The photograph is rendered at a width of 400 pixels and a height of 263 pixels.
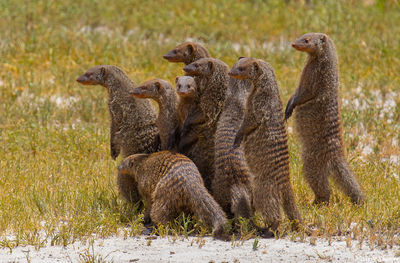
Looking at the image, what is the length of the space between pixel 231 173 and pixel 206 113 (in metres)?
0.61

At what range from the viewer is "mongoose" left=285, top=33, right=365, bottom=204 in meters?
5.06

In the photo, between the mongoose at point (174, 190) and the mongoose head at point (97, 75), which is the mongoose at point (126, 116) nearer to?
the mongoose head at point (97, 75)

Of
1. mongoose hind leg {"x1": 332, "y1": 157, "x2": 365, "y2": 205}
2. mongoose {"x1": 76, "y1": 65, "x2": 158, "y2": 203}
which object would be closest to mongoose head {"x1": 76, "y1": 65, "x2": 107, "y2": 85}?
mongoose {"x1": 76, "y1": 65, "x2": 158, "y2": 203}

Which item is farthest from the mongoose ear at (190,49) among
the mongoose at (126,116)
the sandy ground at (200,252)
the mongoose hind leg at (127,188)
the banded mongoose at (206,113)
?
the sandy ground at (200,252)

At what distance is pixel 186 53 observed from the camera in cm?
546

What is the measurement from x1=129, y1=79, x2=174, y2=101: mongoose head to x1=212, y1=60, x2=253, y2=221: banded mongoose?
633mm

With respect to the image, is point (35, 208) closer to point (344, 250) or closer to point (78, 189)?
point (78, 189)

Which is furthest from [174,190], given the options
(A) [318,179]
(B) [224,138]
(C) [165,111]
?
(A) [318,179]

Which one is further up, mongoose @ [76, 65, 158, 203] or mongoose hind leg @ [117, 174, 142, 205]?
mongoose @ [76, 65, 158, 203]

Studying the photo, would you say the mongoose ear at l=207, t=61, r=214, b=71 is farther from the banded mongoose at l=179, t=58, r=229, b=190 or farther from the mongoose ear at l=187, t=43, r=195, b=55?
the mongoose ear at l=187, t=43, r=195, b=55

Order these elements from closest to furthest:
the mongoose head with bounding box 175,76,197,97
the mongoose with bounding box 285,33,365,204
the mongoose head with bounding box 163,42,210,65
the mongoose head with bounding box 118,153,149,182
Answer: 1. the mongoose head with bounding box 175,76,197,97
2. the mongoose head with bounding box 118,153,149,182
3. the mongoose with bounding box 285,33,365,204
4. the mongoose head with bounding box 163,42,210,65

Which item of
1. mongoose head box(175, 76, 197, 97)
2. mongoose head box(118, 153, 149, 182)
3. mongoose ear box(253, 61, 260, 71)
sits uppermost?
mongoose ear box(253, 61, 260, 71)

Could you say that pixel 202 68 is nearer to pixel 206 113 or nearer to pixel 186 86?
pixel 186 86

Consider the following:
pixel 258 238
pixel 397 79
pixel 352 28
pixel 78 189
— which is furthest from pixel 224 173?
pixel 352 28
